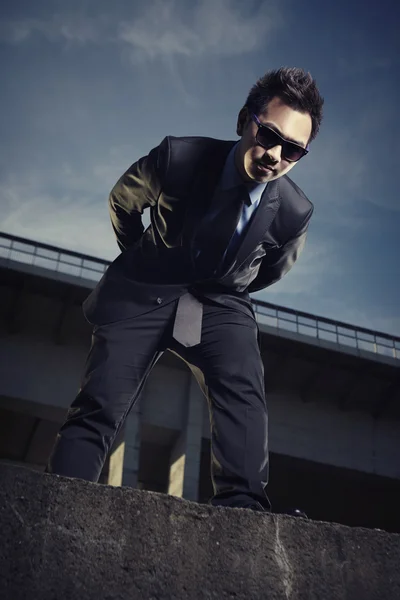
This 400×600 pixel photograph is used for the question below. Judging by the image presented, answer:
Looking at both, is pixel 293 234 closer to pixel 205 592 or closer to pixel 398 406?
pixel 205 592

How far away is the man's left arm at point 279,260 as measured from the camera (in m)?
3.47

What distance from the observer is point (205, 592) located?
209 centimetres

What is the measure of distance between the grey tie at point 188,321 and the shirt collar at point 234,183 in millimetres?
536

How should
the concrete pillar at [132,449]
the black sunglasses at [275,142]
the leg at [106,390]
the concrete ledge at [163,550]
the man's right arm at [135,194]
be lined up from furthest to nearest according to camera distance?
the concrete pillar at [132,449] → the man's right arm at [135,194] → the black sunglasses at [275,142] → the leg at [106,390] → the concrete ledge at [163,550]

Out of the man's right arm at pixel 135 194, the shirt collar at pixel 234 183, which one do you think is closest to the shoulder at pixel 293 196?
the shirt collar at pixel 234 183

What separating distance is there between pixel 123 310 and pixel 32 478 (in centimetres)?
125

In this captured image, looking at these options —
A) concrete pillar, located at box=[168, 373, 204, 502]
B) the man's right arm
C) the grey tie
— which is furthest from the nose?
concrete pillar, located at box=[168, 373, 204, 502]

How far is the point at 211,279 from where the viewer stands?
10.8 feet

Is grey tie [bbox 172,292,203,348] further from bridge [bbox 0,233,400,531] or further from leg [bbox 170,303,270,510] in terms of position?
bridge [bbox 0,233,400,531]

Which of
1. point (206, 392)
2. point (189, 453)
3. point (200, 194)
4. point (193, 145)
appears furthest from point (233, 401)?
point (189, 453)

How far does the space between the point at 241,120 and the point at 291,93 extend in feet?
1.02

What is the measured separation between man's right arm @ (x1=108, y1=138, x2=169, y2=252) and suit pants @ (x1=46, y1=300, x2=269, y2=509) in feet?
1.85

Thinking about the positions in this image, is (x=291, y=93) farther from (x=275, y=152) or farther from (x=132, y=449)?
(x=132, y=449)

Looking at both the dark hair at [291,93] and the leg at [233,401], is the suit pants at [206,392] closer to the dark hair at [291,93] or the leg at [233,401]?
the leg at [233,401]
